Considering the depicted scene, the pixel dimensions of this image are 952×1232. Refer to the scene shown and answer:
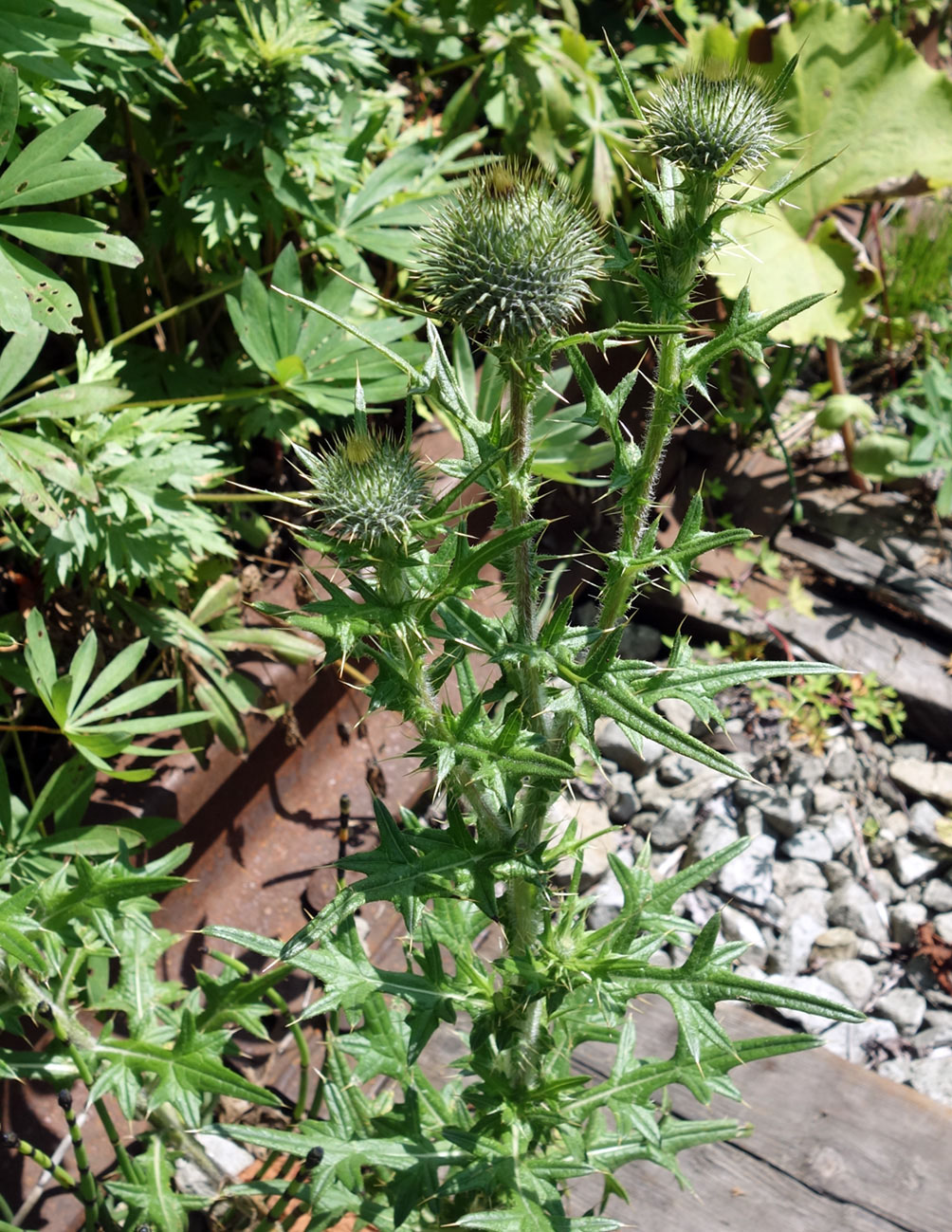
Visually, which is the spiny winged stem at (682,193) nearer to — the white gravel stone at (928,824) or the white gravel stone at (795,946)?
the white gravel stone at (795,946)

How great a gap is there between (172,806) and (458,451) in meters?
1.36

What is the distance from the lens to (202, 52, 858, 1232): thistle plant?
4.18 feet

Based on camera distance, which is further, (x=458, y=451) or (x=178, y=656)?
(x=458, y=451)

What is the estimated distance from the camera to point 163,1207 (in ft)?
6.39

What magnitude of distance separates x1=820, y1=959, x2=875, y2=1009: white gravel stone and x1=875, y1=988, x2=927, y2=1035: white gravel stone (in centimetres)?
5

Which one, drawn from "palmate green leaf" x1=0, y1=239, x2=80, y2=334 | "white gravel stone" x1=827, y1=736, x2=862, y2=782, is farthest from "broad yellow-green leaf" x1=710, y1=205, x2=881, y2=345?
"palmate green leaf" x1=0, y1=239, x2=80, y2=334

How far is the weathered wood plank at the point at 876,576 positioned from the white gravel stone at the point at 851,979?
4.38 ft

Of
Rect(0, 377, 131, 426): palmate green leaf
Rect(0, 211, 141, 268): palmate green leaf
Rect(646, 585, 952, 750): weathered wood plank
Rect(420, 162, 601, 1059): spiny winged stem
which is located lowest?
Rect(646, 585, 952, 750): weathered wood plank

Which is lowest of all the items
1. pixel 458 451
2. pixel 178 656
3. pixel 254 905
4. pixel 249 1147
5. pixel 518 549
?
pixel 249 1147

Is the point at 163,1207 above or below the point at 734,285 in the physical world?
below

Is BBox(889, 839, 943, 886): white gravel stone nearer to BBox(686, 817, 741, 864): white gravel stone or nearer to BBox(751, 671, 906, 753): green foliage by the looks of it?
BBox(751, 671, 906, 753): green foliage

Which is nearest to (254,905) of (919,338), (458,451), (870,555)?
(458,451)

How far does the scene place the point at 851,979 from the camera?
297 cm

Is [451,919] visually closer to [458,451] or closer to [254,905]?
[254,905]
